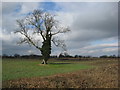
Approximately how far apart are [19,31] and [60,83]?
39.1m

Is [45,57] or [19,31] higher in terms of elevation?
[19,31]

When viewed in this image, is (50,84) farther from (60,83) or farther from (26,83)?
(26,83)

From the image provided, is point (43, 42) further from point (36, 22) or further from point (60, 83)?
point (60, 83)

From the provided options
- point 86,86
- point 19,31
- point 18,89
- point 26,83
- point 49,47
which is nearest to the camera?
point 18,89

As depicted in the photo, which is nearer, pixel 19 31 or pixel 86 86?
pixel 86 86

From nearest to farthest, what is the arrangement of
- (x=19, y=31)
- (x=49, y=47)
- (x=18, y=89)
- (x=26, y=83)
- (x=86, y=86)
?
(x=18, y=89)
(x=26, y=83)
(x=86, y=86)
(x=49, y=47)
(x=19, y=31)

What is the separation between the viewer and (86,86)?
1468 centimetres

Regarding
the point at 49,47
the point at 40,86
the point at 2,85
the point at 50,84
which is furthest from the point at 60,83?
the point at 49,47

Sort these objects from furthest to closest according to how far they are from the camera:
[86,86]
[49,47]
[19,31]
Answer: [19,31], [49,47], [86,86]

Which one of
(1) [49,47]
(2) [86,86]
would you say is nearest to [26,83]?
(2) [86,86]

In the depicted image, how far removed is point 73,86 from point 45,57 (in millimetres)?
34291

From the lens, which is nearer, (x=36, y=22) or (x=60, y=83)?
(x=60, y=83)

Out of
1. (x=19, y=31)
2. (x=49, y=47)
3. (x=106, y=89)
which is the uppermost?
(x=19, y=31)

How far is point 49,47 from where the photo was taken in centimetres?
4791
